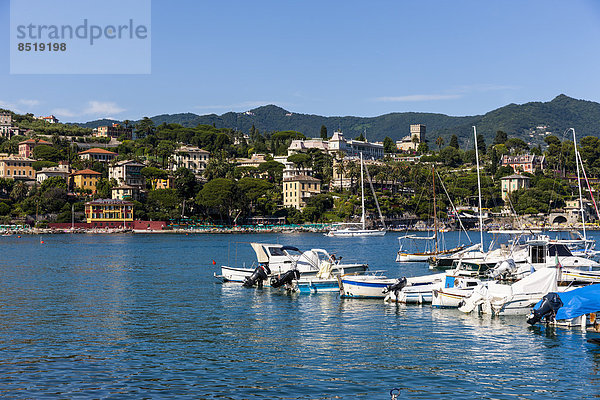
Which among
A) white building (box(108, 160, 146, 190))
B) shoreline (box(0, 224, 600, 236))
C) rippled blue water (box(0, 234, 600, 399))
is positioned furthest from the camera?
white building (box(108, 160, 146, 190))

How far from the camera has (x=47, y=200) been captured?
16688 cm

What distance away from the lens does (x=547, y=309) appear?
29.3 m

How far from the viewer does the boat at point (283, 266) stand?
145ft

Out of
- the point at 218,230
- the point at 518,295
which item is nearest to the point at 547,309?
the point at 518,295

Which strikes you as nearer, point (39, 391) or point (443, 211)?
point (39, 391)

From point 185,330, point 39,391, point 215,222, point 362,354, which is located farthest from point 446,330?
point 215,222

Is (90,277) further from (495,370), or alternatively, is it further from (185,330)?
(495,370)

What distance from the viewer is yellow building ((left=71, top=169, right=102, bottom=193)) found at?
18812cm

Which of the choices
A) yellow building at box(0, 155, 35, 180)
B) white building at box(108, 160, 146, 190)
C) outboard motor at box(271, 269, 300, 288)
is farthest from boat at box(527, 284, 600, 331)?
yellow building at box(0, 155, 35, 180)

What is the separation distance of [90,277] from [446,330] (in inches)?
1438

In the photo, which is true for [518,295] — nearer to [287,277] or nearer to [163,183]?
[287,277]

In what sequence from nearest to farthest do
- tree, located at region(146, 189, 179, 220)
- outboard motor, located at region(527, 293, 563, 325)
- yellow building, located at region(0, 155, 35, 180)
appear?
1. outboard motor, located at region(527, 293, 563, 325)
2. tree, located at region(146, 189, 179, 220)
3. yellow building, located at region(0, 155, 35, 180)

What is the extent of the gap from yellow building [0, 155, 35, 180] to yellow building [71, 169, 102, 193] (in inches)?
650

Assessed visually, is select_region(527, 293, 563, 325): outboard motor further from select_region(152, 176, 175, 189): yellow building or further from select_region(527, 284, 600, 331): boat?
select_region(152, 176, 175, 189): yellow building
